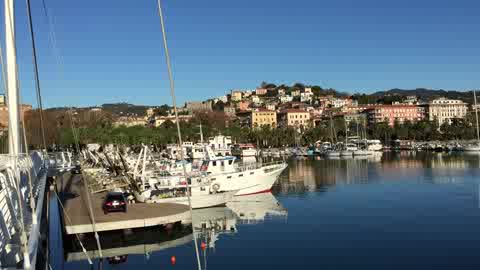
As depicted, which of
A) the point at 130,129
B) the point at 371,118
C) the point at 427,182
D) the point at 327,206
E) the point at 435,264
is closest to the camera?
the point at 435,264

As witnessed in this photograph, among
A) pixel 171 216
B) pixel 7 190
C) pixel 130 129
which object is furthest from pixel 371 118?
pixel 7 190

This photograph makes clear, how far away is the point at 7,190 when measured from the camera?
517 inches

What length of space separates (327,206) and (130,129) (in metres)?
82.4

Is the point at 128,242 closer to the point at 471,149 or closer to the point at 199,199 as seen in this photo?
the point at 199,199

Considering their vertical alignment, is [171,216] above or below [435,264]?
above

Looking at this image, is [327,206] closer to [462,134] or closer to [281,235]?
[281,235]

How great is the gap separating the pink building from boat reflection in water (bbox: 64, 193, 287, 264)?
160138 millimetres

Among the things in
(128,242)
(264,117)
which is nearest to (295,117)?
(264,117)

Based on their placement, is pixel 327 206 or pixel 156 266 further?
pixel 327 206

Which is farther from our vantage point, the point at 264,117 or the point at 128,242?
the point at 264,117

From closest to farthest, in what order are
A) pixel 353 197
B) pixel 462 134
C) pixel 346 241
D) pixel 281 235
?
pixel 346 241 < pixel 281 235 < pixel 353 197 < pixel 462 134

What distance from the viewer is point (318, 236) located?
83.8 ft

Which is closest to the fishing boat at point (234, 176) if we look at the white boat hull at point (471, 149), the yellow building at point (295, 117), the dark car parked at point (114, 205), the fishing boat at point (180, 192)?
the fishing boat at point (180, 192)

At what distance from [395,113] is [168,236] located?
176 metres
